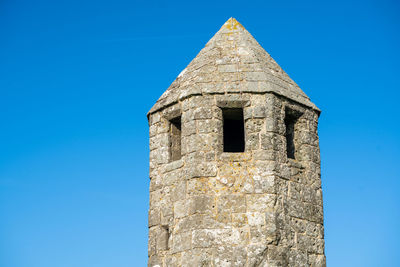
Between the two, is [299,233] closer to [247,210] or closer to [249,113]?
[247,210]

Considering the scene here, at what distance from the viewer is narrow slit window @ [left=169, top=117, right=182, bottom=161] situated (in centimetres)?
921

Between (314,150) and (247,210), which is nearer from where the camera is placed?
(247,210)

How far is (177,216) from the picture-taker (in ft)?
27.9

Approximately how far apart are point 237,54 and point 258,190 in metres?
2.24

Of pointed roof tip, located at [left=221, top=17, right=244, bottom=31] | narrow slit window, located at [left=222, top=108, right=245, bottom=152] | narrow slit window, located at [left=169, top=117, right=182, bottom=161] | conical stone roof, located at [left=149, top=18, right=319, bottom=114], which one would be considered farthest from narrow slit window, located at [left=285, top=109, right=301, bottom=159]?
pointed roof tip, located at [left=221, top=17, right=244, bottom=31]

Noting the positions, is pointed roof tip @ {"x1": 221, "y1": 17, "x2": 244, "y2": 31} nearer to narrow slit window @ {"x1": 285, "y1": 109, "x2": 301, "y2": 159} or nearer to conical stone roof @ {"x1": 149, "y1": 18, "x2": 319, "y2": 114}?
conical stone roof @ {"x1": 149, "y1": 18, "x2": 319, "y2": 114}

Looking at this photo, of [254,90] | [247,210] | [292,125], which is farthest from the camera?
[292,125]

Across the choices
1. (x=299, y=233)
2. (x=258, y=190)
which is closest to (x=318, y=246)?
(x=299, y=233)

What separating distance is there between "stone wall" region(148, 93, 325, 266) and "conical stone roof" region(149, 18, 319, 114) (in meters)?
0.13

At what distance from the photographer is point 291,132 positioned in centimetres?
925

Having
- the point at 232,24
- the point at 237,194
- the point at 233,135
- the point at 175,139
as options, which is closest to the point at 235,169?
the point at 237,194

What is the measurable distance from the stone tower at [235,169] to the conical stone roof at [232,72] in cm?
2

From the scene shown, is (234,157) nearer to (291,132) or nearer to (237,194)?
(237,194)

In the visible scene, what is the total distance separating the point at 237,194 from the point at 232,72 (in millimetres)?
1847
